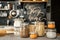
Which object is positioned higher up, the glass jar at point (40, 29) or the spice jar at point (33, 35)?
the glass jar at point (40, 29)

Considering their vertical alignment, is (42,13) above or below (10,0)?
below

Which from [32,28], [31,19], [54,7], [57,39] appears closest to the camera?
[57,39]

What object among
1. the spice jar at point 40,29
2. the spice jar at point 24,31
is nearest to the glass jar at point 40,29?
the spice jar at point 40,29

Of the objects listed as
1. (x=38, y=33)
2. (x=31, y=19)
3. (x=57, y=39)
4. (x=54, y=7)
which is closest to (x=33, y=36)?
(x=38, y=33)

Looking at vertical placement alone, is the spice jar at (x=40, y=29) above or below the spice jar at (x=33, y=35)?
above

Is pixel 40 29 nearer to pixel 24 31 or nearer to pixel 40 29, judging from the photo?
pixel 40 29

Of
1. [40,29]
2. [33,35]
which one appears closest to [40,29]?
[40,29]

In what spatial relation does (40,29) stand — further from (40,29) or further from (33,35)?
(33,35)

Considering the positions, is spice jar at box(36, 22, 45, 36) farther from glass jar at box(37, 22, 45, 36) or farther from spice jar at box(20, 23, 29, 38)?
spice jar at box(20, 23, 29, 38)

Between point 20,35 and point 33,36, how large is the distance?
142mm

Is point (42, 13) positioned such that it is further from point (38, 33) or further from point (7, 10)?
point (38, 33)

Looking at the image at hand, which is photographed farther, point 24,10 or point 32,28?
point 24,10

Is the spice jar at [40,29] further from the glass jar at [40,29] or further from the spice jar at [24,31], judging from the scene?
the spice jar at [24,31]

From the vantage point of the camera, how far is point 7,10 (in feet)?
13.1
